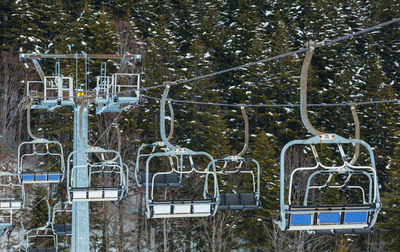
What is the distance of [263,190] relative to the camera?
1222 inches

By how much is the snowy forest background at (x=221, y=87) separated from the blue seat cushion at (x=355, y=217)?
19.8 meters

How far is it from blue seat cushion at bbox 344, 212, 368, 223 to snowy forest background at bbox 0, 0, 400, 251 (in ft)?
65.0

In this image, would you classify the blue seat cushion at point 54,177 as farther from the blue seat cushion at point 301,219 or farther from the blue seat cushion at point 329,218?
the blue seat cushion at point 329,218

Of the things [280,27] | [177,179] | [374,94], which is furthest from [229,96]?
[177,179]

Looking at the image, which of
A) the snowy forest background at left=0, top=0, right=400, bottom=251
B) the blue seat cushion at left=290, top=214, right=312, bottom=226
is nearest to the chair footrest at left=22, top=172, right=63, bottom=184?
the blue seat cushion at left=290, top=214, right=312, bottom=226

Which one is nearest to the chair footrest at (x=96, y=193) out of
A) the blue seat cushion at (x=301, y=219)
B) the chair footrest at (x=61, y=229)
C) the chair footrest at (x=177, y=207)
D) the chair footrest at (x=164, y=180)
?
the chair footrest at (x=177, y=207)

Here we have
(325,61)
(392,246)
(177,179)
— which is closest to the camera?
(177,179)

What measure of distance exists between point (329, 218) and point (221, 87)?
3286cm

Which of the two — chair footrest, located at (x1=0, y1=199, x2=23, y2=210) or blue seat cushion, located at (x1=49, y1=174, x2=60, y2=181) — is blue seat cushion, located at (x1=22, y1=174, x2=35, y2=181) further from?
chair footrest, located at (x1=0, y1=199, x2=23, y2=210)

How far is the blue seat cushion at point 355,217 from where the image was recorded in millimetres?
8469

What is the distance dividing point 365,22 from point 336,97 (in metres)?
11.1

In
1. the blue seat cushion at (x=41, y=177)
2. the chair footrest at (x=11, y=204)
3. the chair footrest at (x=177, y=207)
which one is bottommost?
the chair footrest at (x=11, y=204)

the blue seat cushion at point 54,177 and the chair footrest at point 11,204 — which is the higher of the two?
the blue seat cushion at point 54,177

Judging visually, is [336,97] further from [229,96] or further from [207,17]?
[207,17]
